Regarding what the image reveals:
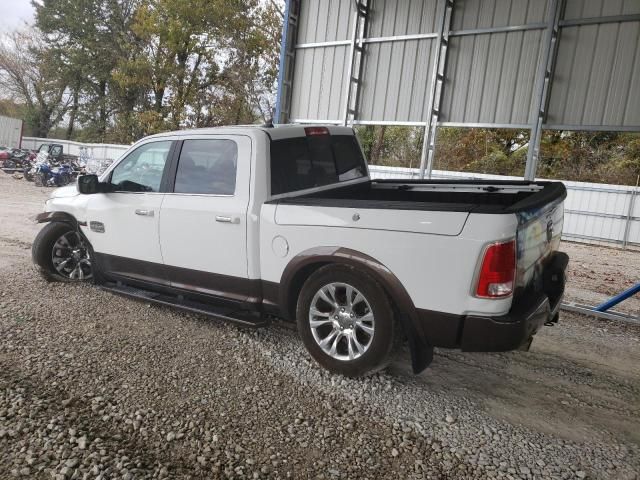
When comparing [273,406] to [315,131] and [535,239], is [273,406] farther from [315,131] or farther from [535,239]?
[315,131]

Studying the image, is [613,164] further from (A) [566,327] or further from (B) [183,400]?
(B) [183,400]

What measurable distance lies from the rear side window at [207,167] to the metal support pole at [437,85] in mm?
A: 4238

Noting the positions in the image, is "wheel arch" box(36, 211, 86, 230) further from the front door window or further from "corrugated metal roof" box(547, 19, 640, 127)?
"corrugated metal roof" box(547, 19, 640, 127)

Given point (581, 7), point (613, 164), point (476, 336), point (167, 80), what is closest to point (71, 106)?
point (167, 80)

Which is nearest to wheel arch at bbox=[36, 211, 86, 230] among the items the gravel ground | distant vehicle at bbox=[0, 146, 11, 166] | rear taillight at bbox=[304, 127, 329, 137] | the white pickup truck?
the white pickup truck

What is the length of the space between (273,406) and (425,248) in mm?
1430

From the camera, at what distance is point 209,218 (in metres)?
4.23

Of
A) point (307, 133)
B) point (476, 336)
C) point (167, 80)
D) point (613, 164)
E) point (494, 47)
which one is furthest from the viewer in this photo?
point (167, 80)

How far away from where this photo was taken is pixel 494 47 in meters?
7.53

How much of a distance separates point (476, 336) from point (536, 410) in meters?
0.85

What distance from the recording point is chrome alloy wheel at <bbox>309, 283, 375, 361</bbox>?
3.56m

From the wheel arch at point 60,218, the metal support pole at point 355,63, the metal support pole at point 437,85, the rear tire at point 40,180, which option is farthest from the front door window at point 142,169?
the rear tire at point 40,180

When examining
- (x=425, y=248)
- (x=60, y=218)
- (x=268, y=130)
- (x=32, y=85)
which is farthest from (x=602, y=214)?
(x=32, y=85)

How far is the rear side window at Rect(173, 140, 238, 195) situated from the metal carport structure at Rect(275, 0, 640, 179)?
434cm
